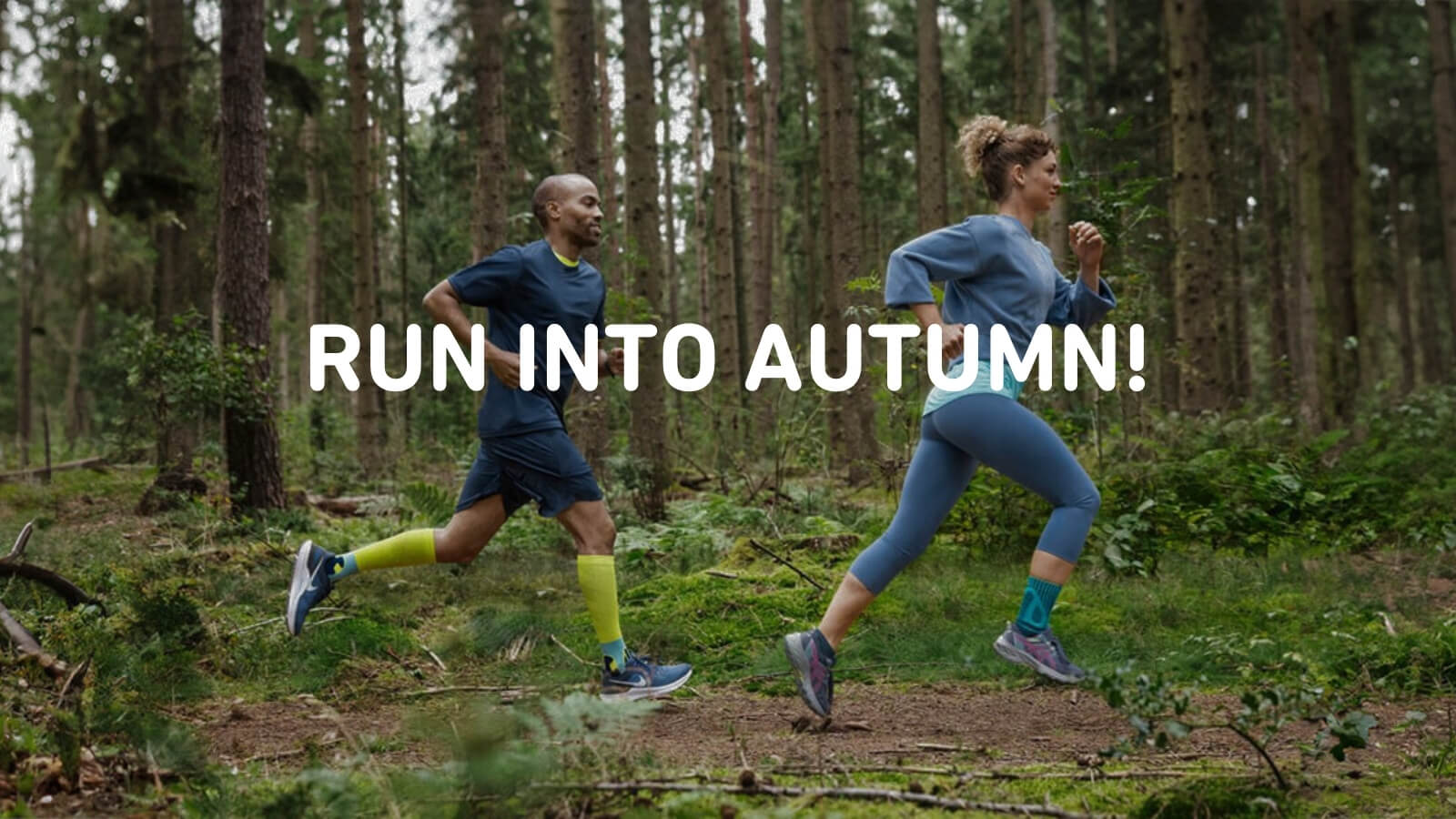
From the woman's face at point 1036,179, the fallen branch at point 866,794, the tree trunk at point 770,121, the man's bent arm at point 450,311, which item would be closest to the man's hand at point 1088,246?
the woman's face at point 1036,179

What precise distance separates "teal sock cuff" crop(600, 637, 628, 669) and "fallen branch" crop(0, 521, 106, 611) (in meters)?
2.57

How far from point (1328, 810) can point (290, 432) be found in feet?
65.6

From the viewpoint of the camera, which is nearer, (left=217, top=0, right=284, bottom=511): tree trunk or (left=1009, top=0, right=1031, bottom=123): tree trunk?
(left=217, top=0, right=284, bottom=511): tree trunk

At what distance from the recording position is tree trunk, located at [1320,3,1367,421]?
15.8 m

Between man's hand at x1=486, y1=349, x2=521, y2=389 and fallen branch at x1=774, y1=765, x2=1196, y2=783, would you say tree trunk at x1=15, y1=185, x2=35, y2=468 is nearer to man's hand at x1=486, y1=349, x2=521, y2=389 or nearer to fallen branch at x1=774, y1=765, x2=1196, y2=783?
man's hand at x1=486, y1=349, x2=521, y2=389

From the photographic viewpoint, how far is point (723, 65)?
22.9 m

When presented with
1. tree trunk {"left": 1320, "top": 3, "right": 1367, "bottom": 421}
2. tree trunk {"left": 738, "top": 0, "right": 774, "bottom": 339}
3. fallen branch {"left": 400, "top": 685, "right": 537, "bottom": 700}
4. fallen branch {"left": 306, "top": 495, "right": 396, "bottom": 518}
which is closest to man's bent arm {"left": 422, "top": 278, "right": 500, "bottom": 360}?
fallen branch {"left": 400, "top": 685, "right": 537, "bottom": 700}

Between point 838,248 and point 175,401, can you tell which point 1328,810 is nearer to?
point 175,401

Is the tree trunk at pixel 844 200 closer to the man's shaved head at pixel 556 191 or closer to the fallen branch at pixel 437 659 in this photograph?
the fallen branch at pixel 437 659

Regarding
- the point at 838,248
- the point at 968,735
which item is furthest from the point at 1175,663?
the point at 838,248

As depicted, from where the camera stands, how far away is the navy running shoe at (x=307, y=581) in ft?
19.6

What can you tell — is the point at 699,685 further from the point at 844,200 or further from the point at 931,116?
A: the point at 931,116

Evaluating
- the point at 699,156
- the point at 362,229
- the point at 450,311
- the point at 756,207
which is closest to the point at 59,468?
the point at 362,229

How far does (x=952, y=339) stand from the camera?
15.8ft
